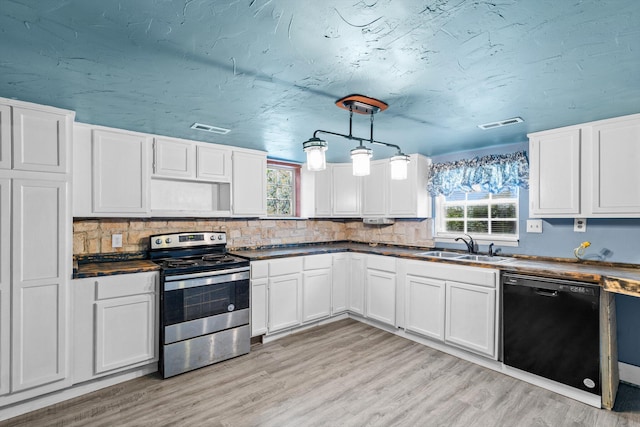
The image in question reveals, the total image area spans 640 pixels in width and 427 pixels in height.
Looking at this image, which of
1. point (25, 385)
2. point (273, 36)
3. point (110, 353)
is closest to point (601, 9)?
point (273, 36)

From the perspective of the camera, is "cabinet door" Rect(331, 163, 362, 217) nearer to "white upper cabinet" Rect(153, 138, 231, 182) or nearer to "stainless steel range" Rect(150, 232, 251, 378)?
"white upper cabinet" Rect(153, 138, 231, 182)

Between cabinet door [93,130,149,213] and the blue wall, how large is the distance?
3.82 meters

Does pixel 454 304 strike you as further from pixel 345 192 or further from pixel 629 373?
pixel 345 192

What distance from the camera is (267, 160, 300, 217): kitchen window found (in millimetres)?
4430

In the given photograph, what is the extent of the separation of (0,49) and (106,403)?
90.8 inches

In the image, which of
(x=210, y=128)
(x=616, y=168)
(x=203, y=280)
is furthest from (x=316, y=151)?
(x=616, y=168)

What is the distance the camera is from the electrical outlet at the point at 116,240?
122 inches

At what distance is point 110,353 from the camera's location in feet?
8.44

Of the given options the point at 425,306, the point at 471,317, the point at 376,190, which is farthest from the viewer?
the point at 376,190

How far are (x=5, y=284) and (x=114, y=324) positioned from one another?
741 millimetres

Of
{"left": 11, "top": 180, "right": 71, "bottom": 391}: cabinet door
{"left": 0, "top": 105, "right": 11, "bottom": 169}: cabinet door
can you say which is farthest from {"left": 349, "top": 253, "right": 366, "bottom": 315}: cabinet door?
{"left": 0, "top": 105, "right": 11, "bottom": 169}: cabinet door

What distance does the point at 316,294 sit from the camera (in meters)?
3.91

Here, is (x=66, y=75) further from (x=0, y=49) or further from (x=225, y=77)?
(x=225, y=77)

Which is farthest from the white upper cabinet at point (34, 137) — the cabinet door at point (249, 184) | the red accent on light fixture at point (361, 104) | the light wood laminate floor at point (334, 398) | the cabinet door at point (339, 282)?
the cabinet door at point (339, 282)
